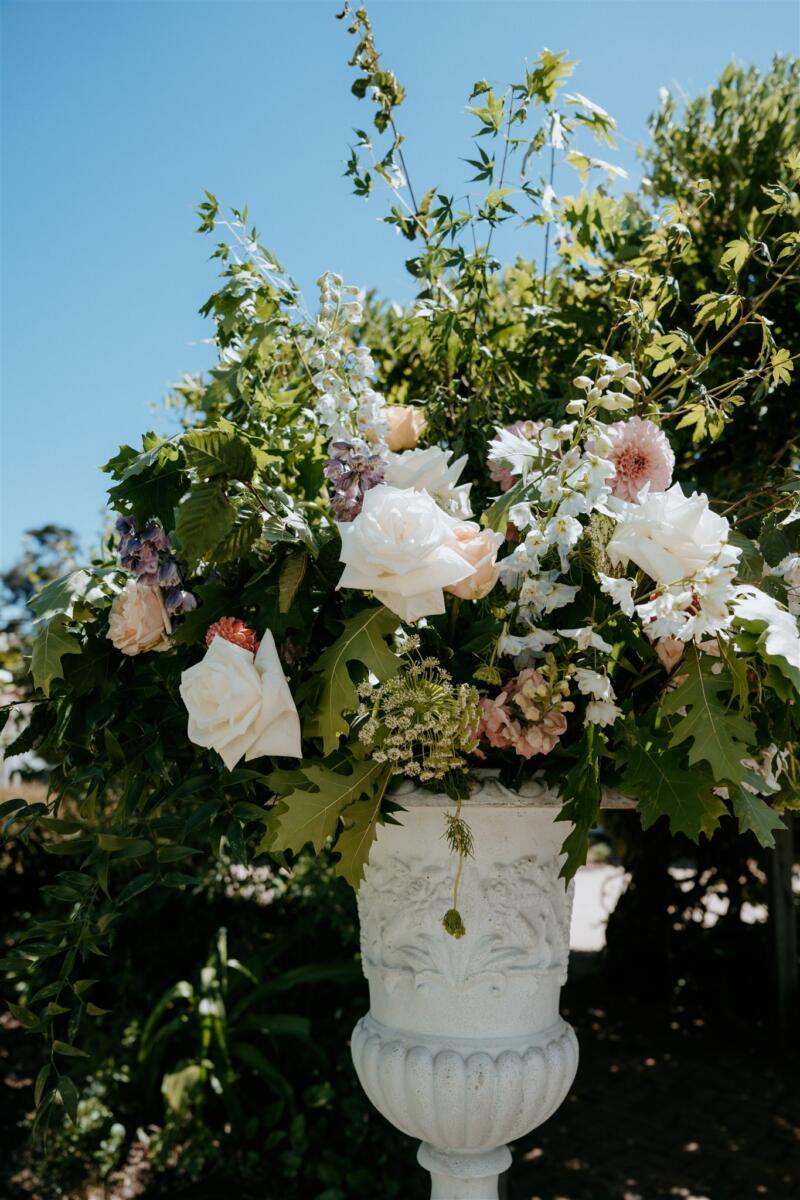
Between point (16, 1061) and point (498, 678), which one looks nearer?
point (498, 678)

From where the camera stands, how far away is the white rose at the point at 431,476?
1.34 metres

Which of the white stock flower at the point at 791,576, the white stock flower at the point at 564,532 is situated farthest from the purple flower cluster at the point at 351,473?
the white stock flower at the point at 791,576

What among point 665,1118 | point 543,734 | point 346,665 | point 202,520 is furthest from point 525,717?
point 665,1118

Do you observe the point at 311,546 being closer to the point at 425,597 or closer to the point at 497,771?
the point at 425,597

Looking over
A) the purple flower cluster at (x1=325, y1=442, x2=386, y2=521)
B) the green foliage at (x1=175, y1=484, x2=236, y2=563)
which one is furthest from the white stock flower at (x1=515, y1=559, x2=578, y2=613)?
the green foliage at (x1=175, y1=484, x2=236, y2=563)

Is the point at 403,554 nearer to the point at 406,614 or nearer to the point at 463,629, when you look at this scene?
the point at 406,614

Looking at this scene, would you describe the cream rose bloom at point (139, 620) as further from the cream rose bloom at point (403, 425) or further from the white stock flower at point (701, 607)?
the white stock flower at point (701, 607)

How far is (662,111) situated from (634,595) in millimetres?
2743

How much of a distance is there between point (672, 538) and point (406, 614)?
0.32 meters

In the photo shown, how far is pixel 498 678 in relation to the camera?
4.04ft

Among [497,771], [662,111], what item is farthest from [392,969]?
[662,111]

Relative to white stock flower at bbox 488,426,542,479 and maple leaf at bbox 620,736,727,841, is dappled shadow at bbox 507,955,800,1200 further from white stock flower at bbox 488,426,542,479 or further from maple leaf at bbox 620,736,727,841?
white stock flower at bbox 488,426,542,479

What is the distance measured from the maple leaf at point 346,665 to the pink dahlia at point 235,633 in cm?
9

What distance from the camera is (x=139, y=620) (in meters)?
1.38
